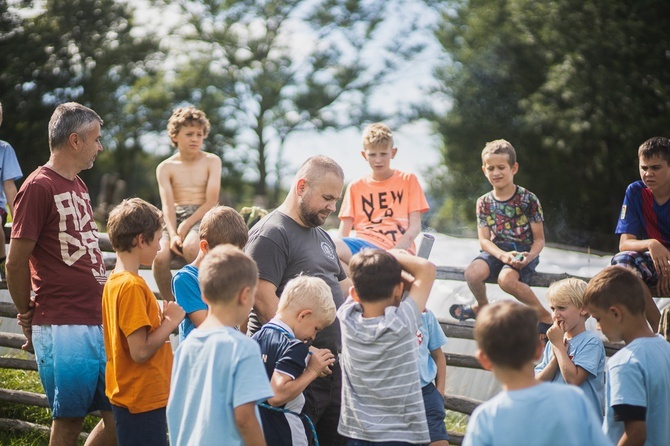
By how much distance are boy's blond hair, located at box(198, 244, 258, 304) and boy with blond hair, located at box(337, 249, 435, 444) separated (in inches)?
22.2

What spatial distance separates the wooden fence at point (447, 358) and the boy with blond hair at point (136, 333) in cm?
255

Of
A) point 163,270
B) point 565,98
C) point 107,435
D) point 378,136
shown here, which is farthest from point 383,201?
point 565,98

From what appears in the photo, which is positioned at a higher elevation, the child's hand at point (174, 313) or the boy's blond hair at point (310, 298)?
the boy's blond hair at point (310, 298)

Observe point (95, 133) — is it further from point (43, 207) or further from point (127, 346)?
point (127, 346)

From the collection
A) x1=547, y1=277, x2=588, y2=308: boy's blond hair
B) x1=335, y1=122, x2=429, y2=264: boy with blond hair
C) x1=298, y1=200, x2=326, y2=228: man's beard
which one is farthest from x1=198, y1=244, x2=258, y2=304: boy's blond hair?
x1=335, y1=122, x2=429, y2=264: boy with blond hair

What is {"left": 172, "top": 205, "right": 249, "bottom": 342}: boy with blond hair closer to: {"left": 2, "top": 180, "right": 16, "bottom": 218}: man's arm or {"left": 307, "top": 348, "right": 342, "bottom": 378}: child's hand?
{"left": 307, "top": 348, "right": 342, "bottom": 378}: child's hand

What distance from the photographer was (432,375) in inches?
184

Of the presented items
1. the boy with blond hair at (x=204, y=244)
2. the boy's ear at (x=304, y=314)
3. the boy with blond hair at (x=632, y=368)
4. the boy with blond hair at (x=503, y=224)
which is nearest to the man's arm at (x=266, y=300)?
the boy with blond hair at (x=204, y=244)

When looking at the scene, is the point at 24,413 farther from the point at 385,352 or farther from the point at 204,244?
the point at 385,352

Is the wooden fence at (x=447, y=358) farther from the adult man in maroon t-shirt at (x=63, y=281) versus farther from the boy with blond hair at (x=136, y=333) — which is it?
the boy with blond hair at (x=136, y=333)

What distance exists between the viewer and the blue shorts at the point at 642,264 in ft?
17.3

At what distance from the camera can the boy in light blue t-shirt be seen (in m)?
4.52

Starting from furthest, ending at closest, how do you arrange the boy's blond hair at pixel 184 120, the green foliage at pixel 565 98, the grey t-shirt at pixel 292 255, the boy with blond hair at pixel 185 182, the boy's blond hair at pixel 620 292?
the green foliage at pixel 565 98, the boy's blond hair at pixel 184 120, the boy with blond hair at pixel 185 182, the grey t-shirt at pixel 292 255, the boy's blond hair at pixel 620 292

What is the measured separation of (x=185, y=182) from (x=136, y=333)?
281cm
